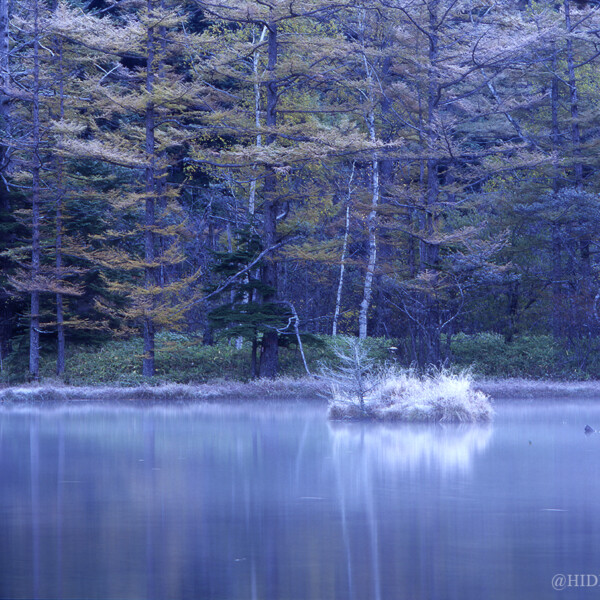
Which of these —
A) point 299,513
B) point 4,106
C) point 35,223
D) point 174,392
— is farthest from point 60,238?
point 299,513

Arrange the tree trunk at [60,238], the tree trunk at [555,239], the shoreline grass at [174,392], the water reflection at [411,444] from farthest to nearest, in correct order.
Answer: the tree trunk at [555,239]
the tree trunk at [60,238]
the shoreline grass at [174,392]
the water reflection at [411,444]

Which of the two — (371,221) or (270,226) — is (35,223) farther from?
(371,221)

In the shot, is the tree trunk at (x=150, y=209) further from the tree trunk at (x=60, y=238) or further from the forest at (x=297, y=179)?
the tree trunk at (x=60, y=238)

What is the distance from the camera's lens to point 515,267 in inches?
1072

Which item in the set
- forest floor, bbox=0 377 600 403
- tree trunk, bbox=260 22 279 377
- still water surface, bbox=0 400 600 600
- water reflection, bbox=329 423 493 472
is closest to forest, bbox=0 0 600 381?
tree trunk, bbox=260 22 279 377

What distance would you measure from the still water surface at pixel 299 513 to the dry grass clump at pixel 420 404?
42.4 inches

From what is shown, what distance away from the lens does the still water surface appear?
639cm

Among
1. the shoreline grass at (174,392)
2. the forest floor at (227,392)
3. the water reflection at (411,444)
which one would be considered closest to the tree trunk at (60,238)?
the forest floor at (227,392)

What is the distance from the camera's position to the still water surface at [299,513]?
639 cm

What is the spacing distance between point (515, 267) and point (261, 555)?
847 inches

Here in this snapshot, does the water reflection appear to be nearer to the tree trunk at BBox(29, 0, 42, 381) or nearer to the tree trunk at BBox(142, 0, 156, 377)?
the tree trunk at BBox(142, 0, 156, 377)

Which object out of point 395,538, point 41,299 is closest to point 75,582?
point 395,538

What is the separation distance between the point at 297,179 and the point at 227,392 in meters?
10.9

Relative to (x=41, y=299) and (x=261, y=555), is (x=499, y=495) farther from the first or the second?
(x=41, y=299)
